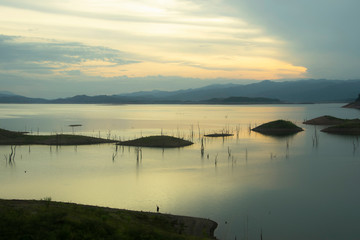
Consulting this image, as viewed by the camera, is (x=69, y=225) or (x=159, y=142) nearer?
(x=69, y=225)

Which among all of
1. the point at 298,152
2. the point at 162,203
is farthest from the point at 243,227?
the point at 298,152

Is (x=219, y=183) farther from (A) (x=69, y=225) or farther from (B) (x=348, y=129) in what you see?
(B) (x=348, y=129)

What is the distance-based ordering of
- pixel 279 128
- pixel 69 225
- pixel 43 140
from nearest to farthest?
pixel 69 225
pixel 43 140
pixel 279 128

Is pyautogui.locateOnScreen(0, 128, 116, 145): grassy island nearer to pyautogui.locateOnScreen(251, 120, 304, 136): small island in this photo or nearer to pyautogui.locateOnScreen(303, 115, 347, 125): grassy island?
pyautogui.locateOnScreen(251, 120, 304, 136): small island

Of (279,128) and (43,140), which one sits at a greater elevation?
(279,128)

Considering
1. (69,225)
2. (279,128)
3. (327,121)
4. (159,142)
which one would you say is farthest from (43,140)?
(327,121)

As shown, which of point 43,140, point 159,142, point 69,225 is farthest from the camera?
point 43,140

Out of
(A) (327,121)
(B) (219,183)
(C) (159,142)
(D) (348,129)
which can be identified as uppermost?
(A) (327,121)

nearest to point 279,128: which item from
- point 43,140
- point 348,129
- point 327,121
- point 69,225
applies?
point 348,129

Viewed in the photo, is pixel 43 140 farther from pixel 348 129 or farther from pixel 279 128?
pixel 348 129

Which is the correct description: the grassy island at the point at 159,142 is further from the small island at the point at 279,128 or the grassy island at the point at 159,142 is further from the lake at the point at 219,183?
the small island at the point at 279,128

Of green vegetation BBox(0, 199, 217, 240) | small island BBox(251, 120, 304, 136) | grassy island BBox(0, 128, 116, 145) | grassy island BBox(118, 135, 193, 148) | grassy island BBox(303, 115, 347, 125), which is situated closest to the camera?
green vegetation BBox(0, 199, 217, 240)

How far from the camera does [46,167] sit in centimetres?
3919

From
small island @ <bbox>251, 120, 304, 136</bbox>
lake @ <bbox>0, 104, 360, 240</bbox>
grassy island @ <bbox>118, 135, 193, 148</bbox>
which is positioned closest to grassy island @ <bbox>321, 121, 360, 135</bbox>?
small island @ <bbox>251, 120, 304, 136</bbox>
